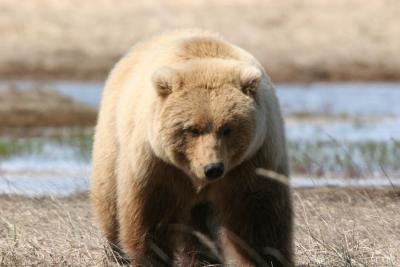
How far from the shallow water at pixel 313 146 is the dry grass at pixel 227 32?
2170mm

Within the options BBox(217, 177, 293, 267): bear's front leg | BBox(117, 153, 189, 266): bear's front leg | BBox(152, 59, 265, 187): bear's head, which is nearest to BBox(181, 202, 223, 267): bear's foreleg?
BBox(117, 153, 189, 266): bear's front leg

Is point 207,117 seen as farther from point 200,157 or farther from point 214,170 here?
point 214,170

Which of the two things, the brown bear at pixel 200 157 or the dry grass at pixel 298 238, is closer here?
the brown bear at pixel 200 157

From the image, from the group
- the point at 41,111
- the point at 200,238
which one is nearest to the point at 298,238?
the point at 200,238

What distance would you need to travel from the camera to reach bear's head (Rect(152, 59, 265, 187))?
18.2 ft

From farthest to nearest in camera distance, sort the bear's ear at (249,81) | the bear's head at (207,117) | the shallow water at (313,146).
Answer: the shallow water at (313,146) → the bear's ear at (249,81) → the bear's head at (207,117)

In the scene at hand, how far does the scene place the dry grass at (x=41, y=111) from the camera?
63.0 feet

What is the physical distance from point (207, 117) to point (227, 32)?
26193mm

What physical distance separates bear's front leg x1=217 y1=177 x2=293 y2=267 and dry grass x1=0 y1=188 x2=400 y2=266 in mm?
208

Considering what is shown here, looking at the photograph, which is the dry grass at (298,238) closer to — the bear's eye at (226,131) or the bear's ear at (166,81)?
the bear's eye at (226,131)

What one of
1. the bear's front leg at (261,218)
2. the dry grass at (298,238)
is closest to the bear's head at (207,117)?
the bear's front leg at (261,218)

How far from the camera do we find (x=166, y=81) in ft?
18.8

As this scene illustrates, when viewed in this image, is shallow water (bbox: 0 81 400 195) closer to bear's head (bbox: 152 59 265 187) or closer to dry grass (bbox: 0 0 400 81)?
bear's head (bbox: 152 59 265 187)

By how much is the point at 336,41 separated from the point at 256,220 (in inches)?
1005
